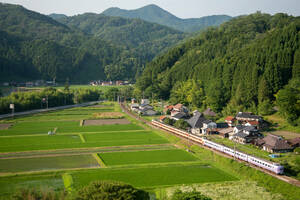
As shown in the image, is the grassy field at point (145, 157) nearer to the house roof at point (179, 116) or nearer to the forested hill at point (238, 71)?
the house roof at point (179, 116)

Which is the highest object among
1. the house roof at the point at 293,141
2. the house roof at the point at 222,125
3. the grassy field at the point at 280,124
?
Answer: the grassy field at the point at 280,124

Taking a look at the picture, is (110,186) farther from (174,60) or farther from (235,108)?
(174,60)

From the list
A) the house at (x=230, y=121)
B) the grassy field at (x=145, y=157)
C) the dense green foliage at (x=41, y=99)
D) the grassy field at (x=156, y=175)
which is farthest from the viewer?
the dense green foliage at (x=41, y=99)

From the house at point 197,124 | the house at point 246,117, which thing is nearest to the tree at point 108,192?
the house at point 197,124

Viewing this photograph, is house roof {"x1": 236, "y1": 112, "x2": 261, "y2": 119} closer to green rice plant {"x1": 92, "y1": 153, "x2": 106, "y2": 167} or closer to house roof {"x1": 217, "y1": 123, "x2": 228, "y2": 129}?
house roof {"x1": 217, "y1": 123, "x2": 228, "y2": 129}

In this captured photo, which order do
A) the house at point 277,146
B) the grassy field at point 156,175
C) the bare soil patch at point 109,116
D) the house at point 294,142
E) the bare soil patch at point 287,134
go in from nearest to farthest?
the grassy field at point 156,175, the house at point 277,146, the house at point 294,142, the bare soil patch at point 287,134, the bare soil patch at point 109,116

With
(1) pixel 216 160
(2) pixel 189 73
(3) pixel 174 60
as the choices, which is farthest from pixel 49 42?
(1) pixel 216 160
